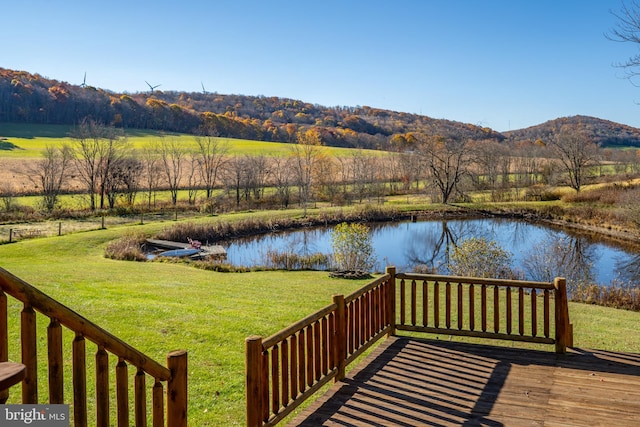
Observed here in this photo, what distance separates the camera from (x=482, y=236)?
24.7 m

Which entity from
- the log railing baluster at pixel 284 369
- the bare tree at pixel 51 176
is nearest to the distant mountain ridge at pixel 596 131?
the bare tree at pixel 51 176

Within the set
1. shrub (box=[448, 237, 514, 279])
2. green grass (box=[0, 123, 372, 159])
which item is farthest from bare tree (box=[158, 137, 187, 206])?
shrub (box=[448, 237, 514, 279])

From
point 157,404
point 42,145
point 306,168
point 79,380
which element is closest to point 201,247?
point 157,404

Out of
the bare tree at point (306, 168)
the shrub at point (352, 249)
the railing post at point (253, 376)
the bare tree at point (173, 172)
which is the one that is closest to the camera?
the railing post at point (253, 376)

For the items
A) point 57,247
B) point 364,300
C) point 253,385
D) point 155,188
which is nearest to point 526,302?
point 364,300

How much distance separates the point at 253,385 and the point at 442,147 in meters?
41.7

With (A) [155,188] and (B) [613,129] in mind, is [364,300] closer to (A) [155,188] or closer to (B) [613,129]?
(A) [155,188]

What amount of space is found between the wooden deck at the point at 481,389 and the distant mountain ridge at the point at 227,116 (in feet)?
135

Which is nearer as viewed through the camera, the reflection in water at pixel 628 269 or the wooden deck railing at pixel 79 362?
the wooden deck railing at pixel 79 362

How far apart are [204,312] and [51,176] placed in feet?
106

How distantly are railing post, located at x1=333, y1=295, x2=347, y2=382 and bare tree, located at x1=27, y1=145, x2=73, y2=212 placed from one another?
31783 millimetres

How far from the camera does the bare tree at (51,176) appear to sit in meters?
34.4

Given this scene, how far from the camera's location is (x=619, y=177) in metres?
50.3

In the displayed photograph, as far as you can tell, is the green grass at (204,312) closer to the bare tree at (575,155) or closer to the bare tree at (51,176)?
the bare tree at (51,176)
